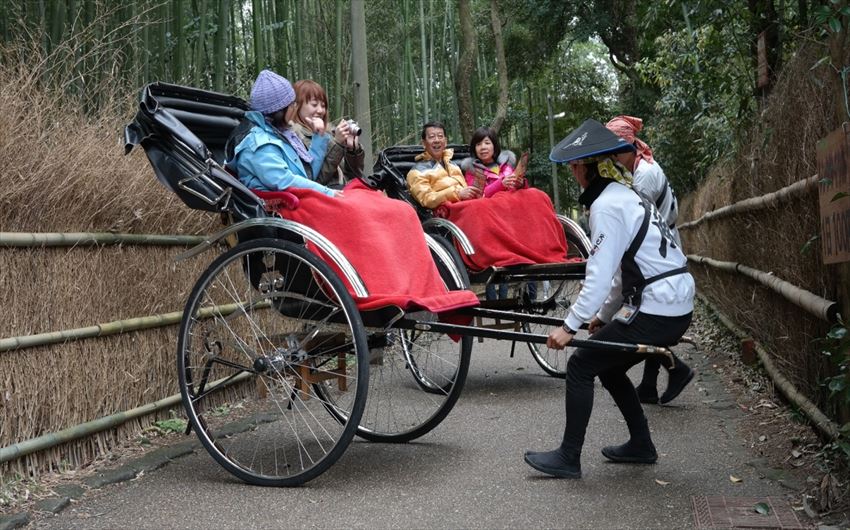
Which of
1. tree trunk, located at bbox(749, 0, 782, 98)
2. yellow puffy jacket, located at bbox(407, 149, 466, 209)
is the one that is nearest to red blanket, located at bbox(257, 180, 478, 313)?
yellow puffy jacket, located at bbox(407, 149, 466, 209)

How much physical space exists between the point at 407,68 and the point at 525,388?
42.5 feet

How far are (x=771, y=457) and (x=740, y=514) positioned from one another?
91cm

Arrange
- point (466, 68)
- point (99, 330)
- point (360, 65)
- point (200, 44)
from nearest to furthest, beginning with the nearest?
point (99, 330) < point (200, 44) < point (360, 65) < point (466, 68)

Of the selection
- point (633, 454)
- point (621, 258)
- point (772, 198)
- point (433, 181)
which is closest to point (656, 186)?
point (772, 198)

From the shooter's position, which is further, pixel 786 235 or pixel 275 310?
pixel 786 235

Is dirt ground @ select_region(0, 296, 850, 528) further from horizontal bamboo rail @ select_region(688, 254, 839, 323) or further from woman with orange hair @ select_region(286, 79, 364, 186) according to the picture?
woman with orange hair @ select_region(286, 79, 364, 186)

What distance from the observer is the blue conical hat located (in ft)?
12.3

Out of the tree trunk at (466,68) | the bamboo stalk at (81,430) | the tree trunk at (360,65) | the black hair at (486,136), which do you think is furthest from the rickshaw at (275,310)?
the tree trunk at (466,68)

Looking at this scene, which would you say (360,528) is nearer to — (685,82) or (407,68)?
(685,82)

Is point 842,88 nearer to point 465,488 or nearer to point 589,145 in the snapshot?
point 589,145

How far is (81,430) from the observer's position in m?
3.98

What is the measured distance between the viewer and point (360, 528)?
322cm

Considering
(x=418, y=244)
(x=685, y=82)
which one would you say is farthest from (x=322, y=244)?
(x=685, y=82)

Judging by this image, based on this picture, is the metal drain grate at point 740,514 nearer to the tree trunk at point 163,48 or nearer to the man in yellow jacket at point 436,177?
the man in yellow jacket at point 436,177
